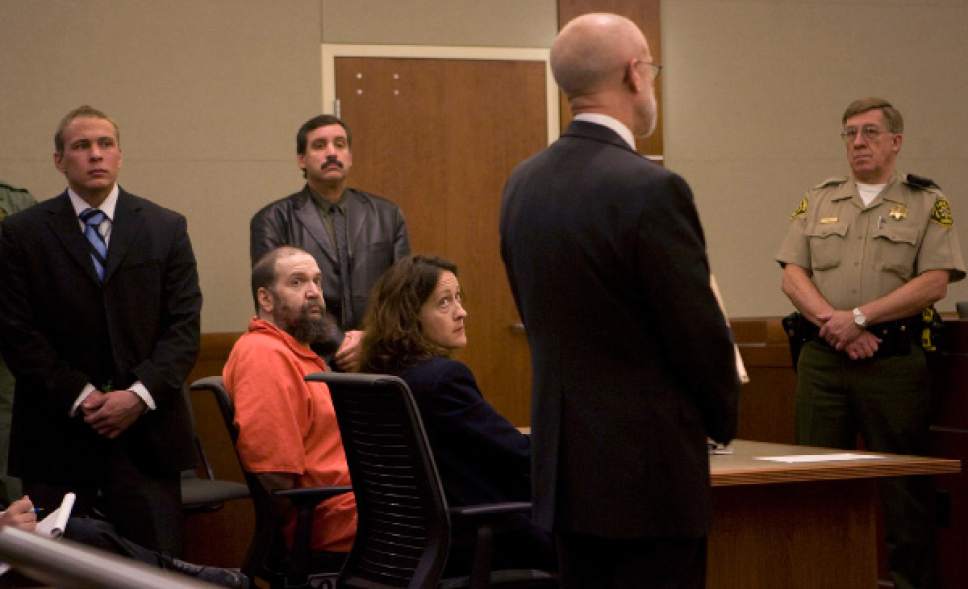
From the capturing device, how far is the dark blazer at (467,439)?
327cm

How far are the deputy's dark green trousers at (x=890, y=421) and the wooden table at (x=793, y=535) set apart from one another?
123 cm

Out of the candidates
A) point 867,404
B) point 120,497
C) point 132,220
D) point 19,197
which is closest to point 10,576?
point 120,497

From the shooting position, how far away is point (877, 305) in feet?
16.1

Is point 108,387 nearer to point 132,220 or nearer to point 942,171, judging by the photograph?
point 132,220

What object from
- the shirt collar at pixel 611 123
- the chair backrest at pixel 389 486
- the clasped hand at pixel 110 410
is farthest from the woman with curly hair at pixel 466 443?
the clasped hand at pixel 110 410

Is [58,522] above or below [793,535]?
above

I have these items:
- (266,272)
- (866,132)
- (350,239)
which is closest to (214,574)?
(266,272)

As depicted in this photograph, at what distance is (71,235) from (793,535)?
2248 mm

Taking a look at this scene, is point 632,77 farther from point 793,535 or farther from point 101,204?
point 101,204

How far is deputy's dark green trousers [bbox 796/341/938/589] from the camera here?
16.0 ft

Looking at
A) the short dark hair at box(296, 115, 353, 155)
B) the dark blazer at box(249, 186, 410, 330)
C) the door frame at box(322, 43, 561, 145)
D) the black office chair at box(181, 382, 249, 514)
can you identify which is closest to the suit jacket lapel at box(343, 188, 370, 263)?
the dark blazer at box(249, 186, 410, 330)

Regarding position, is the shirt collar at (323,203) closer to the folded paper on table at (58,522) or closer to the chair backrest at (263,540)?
the chair backrest at (263,540)

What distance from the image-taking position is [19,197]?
5.29 metres

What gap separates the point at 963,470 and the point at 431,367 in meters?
2.45
